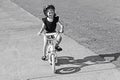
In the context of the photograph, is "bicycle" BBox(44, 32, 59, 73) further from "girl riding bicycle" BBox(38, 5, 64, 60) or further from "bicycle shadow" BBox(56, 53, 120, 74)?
"bicycle shadow" BBox(56, 53, 120, 74)

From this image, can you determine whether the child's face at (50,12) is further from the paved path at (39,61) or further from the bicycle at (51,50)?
the paved path at (39,61)

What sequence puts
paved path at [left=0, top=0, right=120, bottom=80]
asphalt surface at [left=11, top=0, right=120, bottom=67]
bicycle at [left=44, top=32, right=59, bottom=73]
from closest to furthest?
1. paved path at [left=0, top=0, right=120, bottom=80]
2. bicycle at [left=44, top=32, right=59, bottom=73]
3. asphalt surface at [left=11, top=0, right=120, bottom=67]

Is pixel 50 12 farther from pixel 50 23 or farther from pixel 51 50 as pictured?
pixel 51 50

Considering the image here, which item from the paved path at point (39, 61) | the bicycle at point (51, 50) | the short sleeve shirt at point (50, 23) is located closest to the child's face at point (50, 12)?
the short sleeve shirt at point (50, 23)

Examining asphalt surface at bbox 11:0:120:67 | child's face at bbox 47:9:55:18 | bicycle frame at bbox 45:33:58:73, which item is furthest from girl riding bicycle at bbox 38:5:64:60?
asphalt surface at bbox 11:0:120:67

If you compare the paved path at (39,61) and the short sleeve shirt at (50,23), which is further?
the short sleeve shirt at (50,23)

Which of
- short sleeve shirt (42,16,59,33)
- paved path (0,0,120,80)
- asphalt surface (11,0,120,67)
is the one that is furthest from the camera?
asphalt surface (11,0,120,67)

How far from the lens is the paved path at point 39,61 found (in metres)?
7.66

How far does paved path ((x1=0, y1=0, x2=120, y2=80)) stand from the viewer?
7660 mm

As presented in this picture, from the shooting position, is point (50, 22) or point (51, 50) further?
point (50, 22)

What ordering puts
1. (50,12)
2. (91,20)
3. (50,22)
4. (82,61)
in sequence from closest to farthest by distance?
(50,12) < (50,22) < (82,61) < (91,20)

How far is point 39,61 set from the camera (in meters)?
8.73

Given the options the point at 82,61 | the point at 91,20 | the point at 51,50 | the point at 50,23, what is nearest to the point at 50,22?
the point at 50,23

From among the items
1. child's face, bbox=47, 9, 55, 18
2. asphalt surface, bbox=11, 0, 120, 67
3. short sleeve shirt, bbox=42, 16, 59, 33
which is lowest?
asphalt surface, bbox=11, 0, 120, 67
